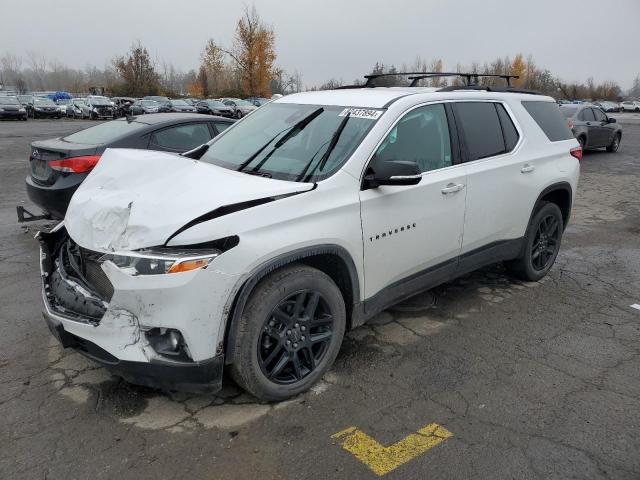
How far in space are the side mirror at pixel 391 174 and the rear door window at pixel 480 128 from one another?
1030 millimetres

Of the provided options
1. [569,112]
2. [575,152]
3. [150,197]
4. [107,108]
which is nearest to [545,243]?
[575,152]

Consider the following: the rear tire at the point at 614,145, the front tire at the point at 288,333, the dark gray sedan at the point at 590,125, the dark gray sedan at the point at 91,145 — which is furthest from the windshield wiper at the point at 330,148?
the rear tire at the point at 614,145

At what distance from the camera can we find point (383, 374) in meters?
3.47

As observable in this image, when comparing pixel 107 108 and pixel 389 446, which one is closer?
pixel 389 446

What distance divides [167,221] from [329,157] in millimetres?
1183

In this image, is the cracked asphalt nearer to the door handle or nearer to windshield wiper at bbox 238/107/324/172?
the door handle

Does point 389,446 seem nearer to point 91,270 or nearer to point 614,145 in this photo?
point 91,270

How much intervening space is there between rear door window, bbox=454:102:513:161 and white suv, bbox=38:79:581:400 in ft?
0.06

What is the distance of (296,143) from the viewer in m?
3.58

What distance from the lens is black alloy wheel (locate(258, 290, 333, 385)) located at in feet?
9.85

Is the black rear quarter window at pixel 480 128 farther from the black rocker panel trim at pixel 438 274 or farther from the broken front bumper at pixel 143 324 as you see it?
the broken front bumper at pixel 143 324

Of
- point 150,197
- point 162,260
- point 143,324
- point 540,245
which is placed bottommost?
point 540,245

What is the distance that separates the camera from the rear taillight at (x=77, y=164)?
18.8ft

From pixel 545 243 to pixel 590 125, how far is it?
13.0m
